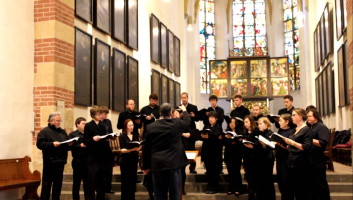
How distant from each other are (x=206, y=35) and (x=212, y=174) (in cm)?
2118

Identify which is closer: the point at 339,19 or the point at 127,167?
the point at 127,167

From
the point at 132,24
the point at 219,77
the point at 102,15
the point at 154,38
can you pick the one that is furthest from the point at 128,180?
the point at 219,77

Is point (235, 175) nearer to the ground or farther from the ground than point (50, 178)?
nearer to the ground

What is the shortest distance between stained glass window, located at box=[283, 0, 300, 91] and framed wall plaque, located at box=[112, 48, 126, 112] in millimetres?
16896

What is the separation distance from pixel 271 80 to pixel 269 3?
27.5ft

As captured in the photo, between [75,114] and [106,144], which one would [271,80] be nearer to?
[75,114]

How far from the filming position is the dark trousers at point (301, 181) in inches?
243

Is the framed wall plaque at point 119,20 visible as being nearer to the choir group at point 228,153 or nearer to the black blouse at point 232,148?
the choir group at point 228,153

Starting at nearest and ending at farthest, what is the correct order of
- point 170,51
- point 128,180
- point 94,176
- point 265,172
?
1. point 94,176
2. point 265,172
3. point 128,180
4. point 170,51

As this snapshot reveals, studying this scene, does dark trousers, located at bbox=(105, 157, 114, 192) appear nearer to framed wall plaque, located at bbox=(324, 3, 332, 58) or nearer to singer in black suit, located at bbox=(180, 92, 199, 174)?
singer in black suit, located at bbox=(180, 92, 199, 174)

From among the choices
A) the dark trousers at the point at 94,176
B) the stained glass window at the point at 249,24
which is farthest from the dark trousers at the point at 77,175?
the stained glass window at the point at 249,24

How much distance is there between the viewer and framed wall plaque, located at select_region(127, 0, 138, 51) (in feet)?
43.5

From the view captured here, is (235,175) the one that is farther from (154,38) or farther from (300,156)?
(154,38)

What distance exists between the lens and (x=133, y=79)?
13.5 meters
